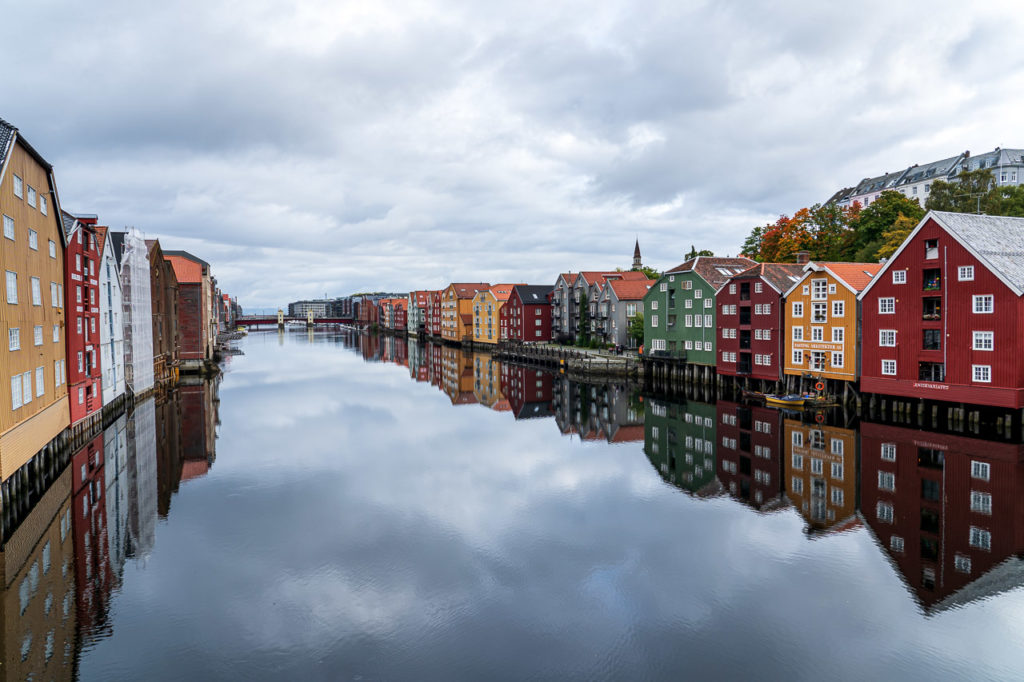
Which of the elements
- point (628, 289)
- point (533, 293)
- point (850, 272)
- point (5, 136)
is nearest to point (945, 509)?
point (850, 272)

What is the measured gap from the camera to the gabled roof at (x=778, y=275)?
158 feet

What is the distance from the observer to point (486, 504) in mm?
23047

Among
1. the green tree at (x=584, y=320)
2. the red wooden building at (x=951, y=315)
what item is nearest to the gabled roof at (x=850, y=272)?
the red wooden building at (x=951, y=315)

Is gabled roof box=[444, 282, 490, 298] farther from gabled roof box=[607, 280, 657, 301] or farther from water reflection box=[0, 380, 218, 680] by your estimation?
A: water reflection box=[0, 380, 218, 680]

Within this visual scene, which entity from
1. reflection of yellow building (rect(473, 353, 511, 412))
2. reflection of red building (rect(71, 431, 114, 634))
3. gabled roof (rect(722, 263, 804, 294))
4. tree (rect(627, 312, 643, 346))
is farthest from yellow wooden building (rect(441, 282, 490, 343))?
reflection of red building (rect(71, 431, 114, 634))

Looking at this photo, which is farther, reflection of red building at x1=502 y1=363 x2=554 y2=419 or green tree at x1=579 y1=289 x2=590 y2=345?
green tree at x1=579 y1=289 x2=590 y2=345

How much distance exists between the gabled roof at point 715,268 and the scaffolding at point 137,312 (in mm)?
47514

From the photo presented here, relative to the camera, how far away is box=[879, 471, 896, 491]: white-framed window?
2367 cm

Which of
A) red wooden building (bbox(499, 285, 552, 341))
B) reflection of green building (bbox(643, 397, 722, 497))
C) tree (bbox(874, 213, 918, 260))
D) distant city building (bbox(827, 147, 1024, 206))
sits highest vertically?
distant city building (bbox(827, 147, 1024, 206))

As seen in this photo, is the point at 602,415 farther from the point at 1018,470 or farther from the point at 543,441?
the point at 1018,470

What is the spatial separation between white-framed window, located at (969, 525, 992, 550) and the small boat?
76.0 ft

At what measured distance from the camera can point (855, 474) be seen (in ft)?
84.4

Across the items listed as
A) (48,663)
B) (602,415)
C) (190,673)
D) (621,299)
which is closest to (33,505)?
(48,663)

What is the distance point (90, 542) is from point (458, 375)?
171 ft
